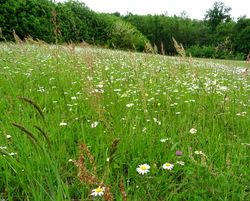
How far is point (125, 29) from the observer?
16641 millimetres

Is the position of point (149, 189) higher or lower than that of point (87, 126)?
lower

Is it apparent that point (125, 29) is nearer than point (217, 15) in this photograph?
Yes

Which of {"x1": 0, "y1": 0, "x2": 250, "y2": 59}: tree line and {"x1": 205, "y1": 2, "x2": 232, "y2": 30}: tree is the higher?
{"x1": 205, "y1": 2, "x2": 232, "y2": 30}: tree

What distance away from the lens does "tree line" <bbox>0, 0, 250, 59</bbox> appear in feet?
20.0

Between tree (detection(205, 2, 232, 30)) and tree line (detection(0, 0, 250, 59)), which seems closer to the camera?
tree line (detection(0, 0, 250, 59))

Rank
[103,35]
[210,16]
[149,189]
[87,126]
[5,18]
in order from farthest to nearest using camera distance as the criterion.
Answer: [210,16] → [103,35] → [5,18] → [87,126] → [149,189]

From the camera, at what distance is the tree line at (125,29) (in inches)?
240

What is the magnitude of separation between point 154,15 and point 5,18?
42009 millimetres

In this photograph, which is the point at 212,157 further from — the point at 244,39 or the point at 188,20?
the point at 188,20

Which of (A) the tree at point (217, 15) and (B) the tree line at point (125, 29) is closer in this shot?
(B) the tree line at point (125, 29)

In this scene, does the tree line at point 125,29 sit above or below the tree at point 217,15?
below

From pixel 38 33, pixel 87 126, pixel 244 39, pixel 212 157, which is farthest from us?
pixel 244 39

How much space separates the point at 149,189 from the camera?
1251 millimetres

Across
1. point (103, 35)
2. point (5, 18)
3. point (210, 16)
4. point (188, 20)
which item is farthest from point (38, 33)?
point (210, 16)
